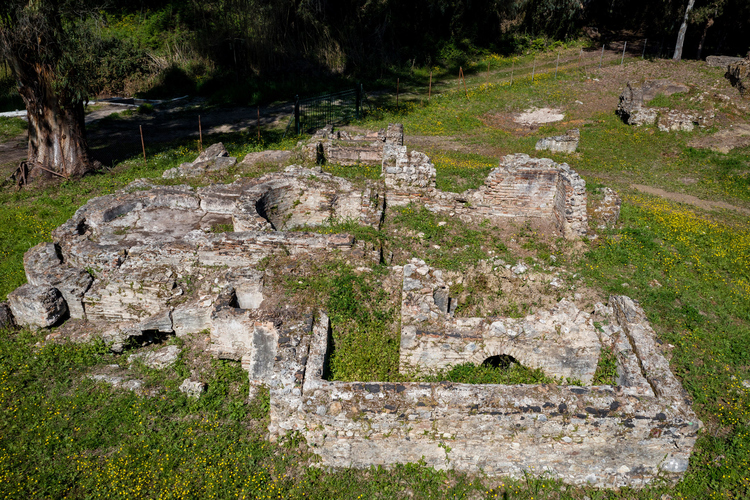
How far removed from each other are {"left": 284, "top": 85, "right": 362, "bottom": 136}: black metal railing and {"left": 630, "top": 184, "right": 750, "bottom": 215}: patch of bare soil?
40.4 ft

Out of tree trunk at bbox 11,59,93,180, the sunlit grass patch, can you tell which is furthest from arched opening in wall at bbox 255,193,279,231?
tree trunk at bbox 11,59,93,180

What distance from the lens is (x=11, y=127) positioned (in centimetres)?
2095

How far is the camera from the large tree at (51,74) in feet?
46.4

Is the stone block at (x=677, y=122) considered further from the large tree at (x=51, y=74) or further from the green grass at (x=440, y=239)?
the large tree at (x=51, y=74)

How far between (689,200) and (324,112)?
15015 millimetres

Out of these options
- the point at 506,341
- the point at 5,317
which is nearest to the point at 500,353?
the point at 506,341

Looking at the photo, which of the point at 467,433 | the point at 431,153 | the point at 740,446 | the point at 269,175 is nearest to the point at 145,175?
the point at 269,175

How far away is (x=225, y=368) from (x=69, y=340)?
3.26 m

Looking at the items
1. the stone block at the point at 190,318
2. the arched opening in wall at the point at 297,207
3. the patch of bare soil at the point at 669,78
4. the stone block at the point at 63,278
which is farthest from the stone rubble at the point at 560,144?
the stone block at the point at 63,278

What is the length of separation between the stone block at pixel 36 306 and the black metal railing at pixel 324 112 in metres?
13.0

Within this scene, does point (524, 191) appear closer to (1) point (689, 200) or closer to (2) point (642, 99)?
(1) point (689, 200)

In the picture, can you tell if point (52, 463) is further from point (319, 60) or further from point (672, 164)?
point (319, 60)

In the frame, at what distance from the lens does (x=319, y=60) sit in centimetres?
2864

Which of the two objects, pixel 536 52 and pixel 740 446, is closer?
pixel 740 446
